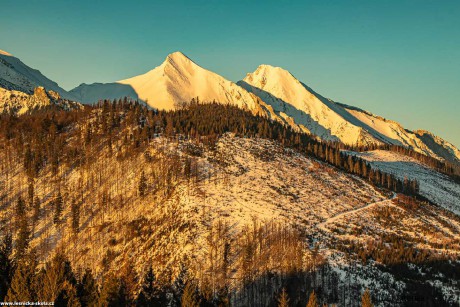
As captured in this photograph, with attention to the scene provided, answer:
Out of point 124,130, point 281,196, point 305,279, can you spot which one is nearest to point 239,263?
point 305,279

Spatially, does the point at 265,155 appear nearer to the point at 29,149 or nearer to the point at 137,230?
the point at 137,230

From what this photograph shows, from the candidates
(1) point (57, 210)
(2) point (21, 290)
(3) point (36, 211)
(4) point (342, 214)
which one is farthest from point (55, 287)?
(4) point (342, 214)

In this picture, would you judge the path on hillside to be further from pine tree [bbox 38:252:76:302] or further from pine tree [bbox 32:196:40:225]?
pine tree [bbox 32:196:40:225]

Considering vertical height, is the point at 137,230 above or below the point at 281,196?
below

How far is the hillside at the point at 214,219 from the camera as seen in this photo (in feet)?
351

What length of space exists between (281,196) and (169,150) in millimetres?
48458

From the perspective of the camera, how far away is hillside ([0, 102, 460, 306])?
107 m

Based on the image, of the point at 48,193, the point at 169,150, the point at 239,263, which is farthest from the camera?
the point at 169,150

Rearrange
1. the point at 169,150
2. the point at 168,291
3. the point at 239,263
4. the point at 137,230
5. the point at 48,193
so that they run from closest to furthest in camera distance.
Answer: the point at 168,291, the point at 239,263, the point at 137,230, the point at 48,193, the point at 169,150

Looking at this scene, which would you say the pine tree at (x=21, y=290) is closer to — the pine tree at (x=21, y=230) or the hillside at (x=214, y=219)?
the hillside at (x=214, y=219)

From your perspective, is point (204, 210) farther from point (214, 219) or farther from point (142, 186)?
point (142, 186)

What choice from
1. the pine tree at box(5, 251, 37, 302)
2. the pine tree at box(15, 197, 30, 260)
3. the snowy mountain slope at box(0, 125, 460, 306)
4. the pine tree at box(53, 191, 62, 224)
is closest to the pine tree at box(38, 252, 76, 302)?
the pine tree at box(5, 251, 37, 302)

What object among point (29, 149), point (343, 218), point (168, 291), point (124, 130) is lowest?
point (168, 291)

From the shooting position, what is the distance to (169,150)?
168 m
